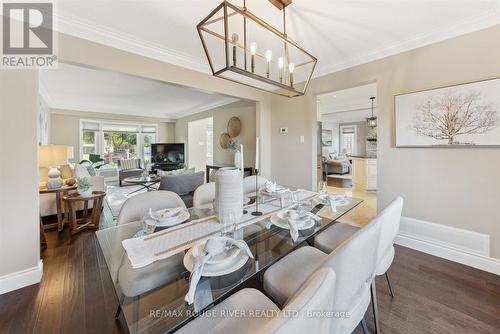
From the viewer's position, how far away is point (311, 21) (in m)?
2.12

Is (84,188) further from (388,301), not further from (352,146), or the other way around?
(352,146)

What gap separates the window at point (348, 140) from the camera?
9.85 metres

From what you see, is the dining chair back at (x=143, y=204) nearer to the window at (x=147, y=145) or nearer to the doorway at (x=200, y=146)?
the doorway at (x=200, y=146)

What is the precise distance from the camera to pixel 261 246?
4.29 ft

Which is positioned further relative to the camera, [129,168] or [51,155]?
[129,168]

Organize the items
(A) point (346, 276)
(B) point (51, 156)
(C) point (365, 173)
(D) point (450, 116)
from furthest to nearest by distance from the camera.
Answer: (C) point (365, 173) → (B) point (51, 156) → (D) point (450, 116) → (A) point (346, 276)

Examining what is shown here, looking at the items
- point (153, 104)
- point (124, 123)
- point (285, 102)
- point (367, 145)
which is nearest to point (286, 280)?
point (285, 102)

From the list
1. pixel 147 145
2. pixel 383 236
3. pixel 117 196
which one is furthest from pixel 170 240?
pixel 147 145

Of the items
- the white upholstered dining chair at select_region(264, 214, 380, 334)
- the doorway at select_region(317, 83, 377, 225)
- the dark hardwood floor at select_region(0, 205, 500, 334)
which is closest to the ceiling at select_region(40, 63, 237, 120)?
the dark hardwood floor at select_region(0, 205, 500, 334)

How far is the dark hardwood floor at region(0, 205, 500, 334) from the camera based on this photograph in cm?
142

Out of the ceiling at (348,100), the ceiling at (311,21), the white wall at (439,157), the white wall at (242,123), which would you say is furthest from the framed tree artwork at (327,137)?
the ceiling at (311,21)

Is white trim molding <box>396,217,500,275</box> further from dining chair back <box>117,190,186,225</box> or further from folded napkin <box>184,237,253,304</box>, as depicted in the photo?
dining chair back <box>117,190,186,225</box>
